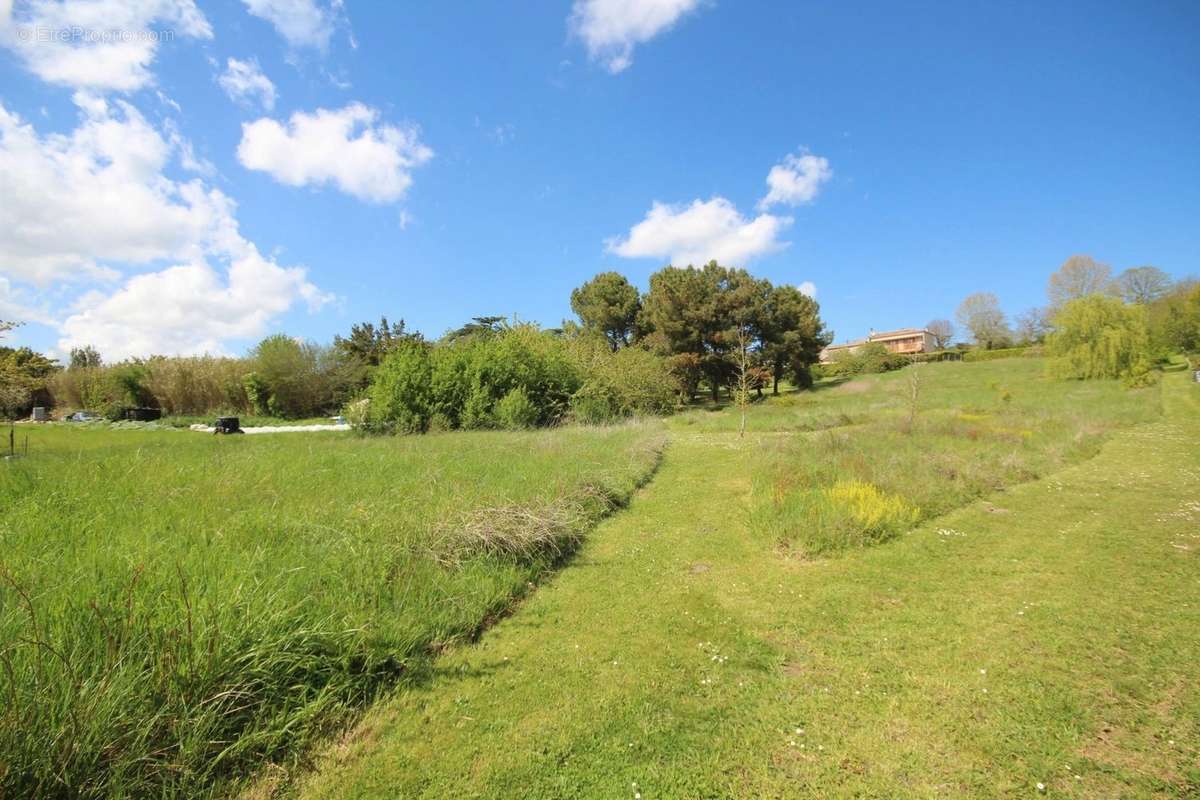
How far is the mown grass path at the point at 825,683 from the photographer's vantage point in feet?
8.95

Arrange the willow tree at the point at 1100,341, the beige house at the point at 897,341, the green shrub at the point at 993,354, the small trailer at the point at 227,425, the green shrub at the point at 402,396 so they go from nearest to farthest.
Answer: the green shrub at the point at 402,396 → the small trailer at the point at 227,425 → the willow tree at the point at 1100,341 → the green shrub at the point at 993,354 → the beige house at the point at 897,341

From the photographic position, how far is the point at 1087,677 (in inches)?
139

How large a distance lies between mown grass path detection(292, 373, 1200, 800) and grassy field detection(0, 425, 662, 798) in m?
0.46

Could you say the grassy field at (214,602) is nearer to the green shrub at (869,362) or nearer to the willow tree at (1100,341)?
the willow tree at (1100,341)

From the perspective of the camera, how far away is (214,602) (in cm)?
312

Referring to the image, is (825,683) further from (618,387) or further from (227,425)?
(227,425)

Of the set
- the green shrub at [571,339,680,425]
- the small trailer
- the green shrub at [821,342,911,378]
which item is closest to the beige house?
the green shrub at [821,342,911,378]

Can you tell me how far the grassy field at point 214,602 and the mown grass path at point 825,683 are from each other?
1.51ft

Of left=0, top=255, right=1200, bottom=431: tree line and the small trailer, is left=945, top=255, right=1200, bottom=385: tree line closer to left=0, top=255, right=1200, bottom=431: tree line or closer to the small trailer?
left=0, top=255, right=1200, bottom=431: tree line

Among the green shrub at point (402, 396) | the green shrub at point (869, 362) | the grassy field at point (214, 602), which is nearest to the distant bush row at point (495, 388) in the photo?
the green shrub at point (402, 396)

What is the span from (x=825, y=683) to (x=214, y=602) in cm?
437

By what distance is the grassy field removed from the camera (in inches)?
92.6

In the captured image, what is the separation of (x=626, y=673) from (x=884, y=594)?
3210mm

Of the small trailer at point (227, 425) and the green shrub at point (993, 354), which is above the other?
the green shrub at point (993, 354)
